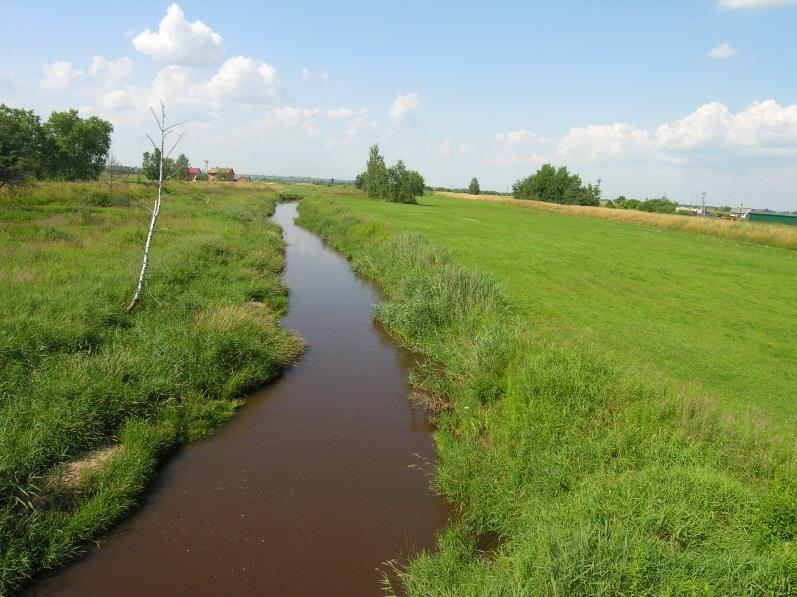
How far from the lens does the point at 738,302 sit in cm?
1745

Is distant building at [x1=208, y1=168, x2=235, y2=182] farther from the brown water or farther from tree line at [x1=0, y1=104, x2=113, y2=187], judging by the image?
the brown water

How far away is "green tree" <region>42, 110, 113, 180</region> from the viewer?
197 ft

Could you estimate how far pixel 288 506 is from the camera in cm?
717

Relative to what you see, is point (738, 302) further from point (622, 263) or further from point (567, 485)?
point (567, 485)

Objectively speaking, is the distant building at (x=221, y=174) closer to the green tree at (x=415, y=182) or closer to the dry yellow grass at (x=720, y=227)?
the green tree at (x=415, y=182)

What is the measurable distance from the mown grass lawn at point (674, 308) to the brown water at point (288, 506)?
4.93 metres

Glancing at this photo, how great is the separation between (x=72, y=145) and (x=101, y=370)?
70067mm

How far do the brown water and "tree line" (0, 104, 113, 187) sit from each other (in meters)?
56.2

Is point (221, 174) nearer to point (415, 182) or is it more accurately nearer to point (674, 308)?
point (415, 182)

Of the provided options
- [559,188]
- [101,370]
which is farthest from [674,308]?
[559,188]

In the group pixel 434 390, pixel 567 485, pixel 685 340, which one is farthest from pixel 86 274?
pixel 685 340

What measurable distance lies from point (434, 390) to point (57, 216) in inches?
1031

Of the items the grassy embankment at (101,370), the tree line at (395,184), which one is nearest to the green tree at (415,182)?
the tree line at (395,184)

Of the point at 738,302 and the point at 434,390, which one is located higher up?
the point at 738,302
